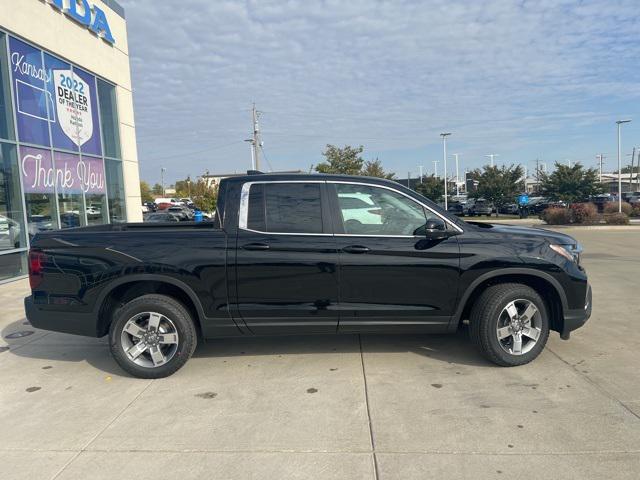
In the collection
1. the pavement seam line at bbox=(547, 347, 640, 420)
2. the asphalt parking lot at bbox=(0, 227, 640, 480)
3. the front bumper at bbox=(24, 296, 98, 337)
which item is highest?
the front bumper at bbox=(24, 296, 98, 337)

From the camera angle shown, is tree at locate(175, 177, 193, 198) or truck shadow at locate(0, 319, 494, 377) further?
tree at locate(175, 177, 193, 198)

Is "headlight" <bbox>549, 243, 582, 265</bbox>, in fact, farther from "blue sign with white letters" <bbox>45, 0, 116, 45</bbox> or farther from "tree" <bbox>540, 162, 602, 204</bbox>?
"tree" <bbox>540, 162, 602, 204</bbox>

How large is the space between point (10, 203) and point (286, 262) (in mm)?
8674

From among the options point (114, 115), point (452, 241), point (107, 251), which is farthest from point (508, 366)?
Result: point (114, 115)

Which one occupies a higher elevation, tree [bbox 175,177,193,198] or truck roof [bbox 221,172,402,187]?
tree [bbox 175,177,193,198]

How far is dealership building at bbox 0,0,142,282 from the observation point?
10.1 meters

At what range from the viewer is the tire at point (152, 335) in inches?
169

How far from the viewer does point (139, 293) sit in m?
4.48

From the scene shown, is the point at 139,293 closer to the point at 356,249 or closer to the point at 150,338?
the point at 150,338

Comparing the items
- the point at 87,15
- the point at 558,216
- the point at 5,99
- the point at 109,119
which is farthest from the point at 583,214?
the point at 5,99

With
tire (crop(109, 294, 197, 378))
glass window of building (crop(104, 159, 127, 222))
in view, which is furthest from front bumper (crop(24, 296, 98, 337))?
glass window of building (crop(104, 159, 127, 222))

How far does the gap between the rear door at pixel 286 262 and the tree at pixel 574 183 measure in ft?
103

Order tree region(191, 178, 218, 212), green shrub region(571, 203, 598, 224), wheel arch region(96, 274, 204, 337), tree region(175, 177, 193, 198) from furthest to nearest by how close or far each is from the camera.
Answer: tree region(175, 177, 193, 198) < tree region(191, 178, 218, 212) < green shrub region(571, 203, 598, 224) < wheel arch region(96, 274, 204, 337)

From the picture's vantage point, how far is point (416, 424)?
135 inches
